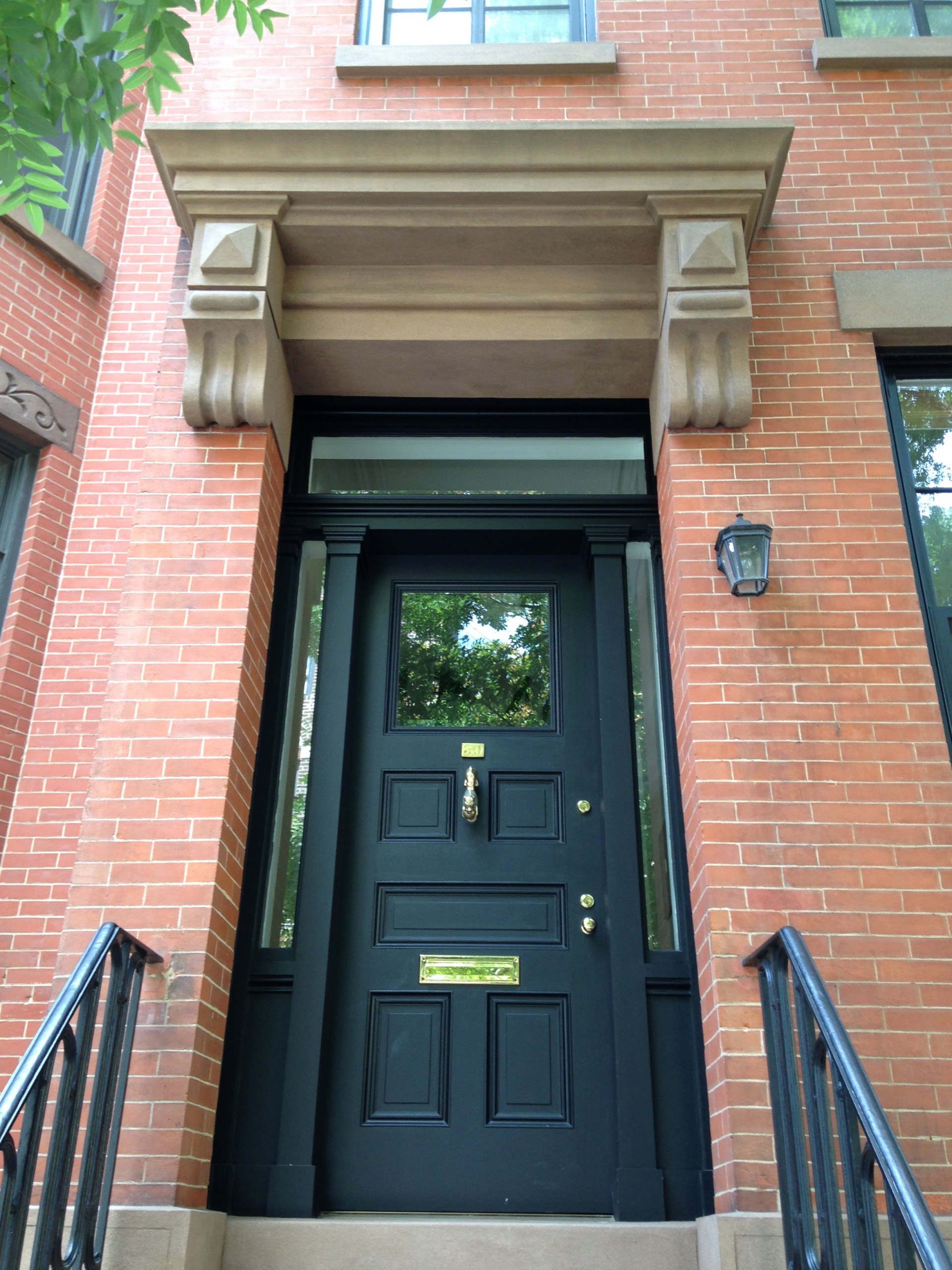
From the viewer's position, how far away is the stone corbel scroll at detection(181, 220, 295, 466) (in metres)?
4.49

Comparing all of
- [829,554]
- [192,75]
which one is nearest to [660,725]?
[829,554]

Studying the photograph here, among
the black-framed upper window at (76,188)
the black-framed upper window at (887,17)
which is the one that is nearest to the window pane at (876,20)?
the black-framed upper window at (887,17)

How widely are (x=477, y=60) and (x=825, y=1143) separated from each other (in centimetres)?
470

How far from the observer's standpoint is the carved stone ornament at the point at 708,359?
445 cm

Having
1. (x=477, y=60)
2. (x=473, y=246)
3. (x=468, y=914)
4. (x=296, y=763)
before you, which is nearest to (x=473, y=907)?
(x=468, y=914)

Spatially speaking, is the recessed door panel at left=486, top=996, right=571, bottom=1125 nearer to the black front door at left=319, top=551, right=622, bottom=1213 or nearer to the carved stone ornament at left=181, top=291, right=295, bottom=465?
the black front door at left=319, top=551, right=622, bottom=1213

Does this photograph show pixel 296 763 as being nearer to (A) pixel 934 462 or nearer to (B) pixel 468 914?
(B) pixel 468 914

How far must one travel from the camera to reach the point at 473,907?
14.4 feet

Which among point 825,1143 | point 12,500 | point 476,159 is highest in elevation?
point 476,159

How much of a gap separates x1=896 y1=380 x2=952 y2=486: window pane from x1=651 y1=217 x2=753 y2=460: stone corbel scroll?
0.81 m

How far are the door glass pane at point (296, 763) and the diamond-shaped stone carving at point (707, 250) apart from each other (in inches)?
77.0

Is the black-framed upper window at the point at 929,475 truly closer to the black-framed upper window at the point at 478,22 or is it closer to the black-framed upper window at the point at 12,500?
the black-framed upper window at the point at 478,22

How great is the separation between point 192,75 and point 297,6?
2.24ft

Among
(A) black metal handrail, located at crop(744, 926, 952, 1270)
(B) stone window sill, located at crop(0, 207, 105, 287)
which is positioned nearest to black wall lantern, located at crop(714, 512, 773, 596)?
(A) black metal handrail, located at crop(744, 926, 952, 1270)
